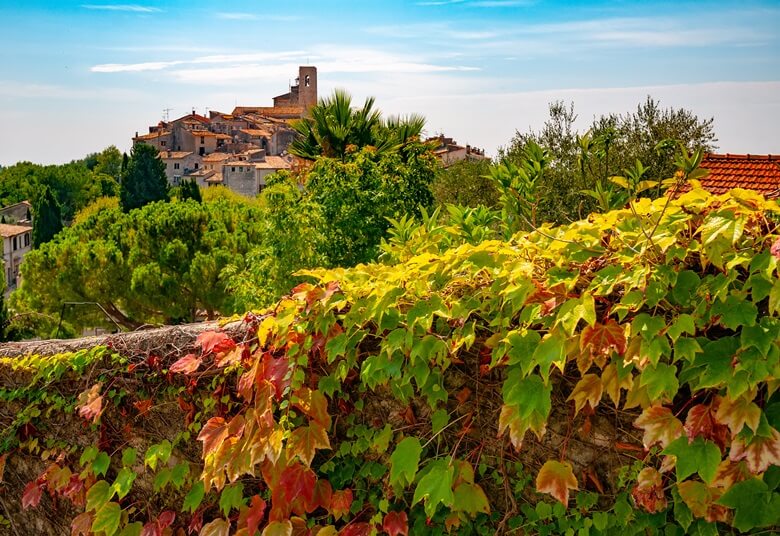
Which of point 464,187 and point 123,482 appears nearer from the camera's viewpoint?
point 123,482

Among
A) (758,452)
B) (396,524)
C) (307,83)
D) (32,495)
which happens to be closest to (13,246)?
(307,83)

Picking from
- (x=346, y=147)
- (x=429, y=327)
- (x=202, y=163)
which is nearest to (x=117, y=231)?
(x=346, y=147)

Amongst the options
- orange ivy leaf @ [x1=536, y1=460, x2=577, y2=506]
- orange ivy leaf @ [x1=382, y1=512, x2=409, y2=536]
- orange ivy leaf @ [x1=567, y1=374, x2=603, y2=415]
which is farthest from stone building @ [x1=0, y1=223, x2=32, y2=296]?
orange ivy leaf @ [x1=567, y1=374, x2=603, y2=415]

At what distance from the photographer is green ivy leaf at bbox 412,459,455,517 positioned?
2.82 metres

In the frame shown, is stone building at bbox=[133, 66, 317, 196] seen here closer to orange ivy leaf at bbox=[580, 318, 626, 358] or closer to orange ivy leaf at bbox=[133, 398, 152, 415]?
orange ivy leaf at bbox=[133, 398, 152, 415]

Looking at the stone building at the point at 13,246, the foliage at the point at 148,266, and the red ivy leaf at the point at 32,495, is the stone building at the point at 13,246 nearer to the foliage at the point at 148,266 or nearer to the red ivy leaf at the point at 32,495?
the foliage at the point at 148,266

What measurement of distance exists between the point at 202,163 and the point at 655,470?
97.4 m

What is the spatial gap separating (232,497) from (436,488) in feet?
3.21

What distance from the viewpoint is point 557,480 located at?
2.69 metres

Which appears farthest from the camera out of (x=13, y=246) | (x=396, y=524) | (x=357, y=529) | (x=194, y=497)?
(x=13, y=246)

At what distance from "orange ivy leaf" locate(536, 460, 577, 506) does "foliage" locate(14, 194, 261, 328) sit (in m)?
23.1

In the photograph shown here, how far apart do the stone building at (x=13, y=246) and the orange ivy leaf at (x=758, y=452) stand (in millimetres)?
61816

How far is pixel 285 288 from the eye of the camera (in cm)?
1600

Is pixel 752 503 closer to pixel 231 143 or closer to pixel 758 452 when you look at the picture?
pixel 758 452
